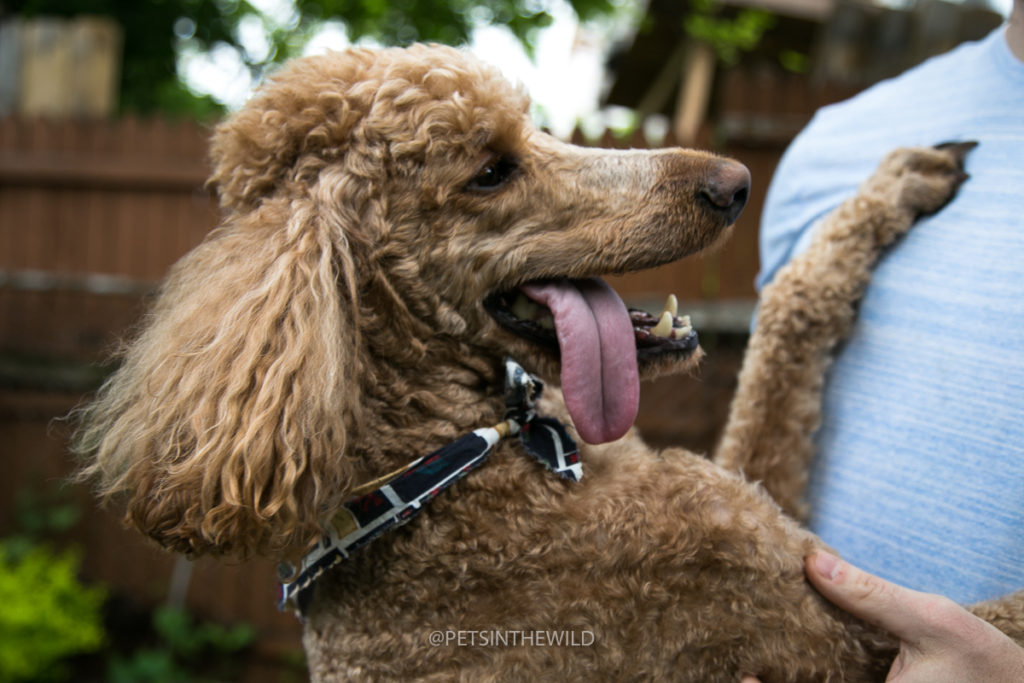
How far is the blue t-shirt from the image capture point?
121 cm

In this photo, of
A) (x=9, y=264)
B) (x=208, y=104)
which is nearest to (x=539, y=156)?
(x=9, y=264)

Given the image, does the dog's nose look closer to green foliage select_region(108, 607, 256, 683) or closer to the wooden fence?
the wooden fence

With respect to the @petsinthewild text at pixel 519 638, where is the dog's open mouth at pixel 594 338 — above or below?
above

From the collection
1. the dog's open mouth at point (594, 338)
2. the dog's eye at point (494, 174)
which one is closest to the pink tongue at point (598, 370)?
the dog's open mouth at point (594, 338)

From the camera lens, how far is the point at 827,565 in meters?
1.26

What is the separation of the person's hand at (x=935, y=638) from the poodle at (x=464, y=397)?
0.09 m

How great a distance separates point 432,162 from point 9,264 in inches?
175

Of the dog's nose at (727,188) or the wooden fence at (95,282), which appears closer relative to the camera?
the dog's nose at (727,188)

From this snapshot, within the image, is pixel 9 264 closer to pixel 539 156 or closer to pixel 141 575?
pixel 141 575

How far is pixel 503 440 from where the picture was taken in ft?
4.63

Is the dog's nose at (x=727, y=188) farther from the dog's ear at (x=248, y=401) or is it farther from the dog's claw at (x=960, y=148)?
the dog's ear at (x=248, y=401)

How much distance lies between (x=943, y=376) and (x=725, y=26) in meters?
4.90

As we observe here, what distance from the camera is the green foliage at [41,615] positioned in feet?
11.8

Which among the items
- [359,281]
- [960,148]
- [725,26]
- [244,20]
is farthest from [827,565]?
[244,20]
